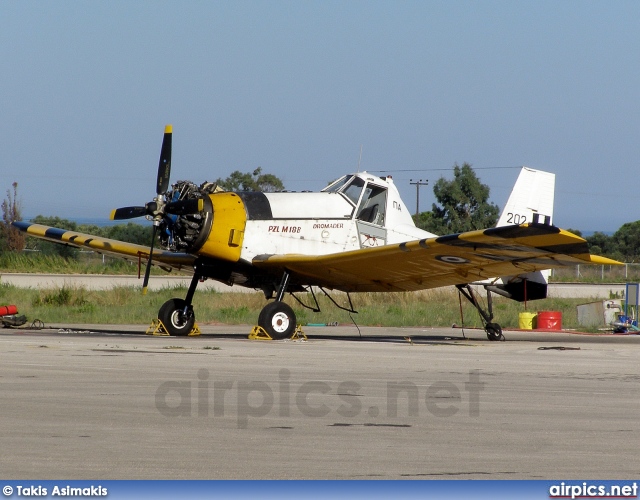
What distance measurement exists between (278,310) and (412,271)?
8.84 ft

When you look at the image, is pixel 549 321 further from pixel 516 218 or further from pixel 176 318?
pixel 176 318

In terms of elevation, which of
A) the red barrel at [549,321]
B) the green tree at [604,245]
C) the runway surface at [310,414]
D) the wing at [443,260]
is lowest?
the runway surface at [310,414]

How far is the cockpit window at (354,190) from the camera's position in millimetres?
17984

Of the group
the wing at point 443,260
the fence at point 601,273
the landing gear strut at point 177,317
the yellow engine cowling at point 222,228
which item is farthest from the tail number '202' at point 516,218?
the fence at point 601,273

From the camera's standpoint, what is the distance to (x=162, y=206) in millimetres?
17125

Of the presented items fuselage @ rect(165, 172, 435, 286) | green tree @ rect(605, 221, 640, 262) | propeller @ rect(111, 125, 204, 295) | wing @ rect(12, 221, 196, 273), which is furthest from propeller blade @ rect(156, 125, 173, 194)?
green tree @ rect(605, 221, 640, 262)

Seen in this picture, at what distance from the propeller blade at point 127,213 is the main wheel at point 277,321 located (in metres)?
2.98

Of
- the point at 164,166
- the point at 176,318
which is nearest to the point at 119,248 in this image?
the point at 176,318

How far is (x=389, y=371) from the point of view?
11148 millimetres

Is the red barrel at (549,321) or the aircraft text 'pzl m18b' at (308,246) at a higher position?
the aircraft text 'pzl m18b' at (308,246)

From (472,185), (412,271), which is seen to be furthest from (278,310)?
(472,185)

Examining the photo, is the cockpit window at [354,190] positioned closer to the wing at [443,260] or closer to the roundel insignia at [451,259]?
the wing at [443,260]

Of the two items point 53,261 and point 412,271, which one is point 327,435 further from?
point 53,261

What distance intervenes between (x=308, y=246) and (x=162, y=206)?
9.21ft
